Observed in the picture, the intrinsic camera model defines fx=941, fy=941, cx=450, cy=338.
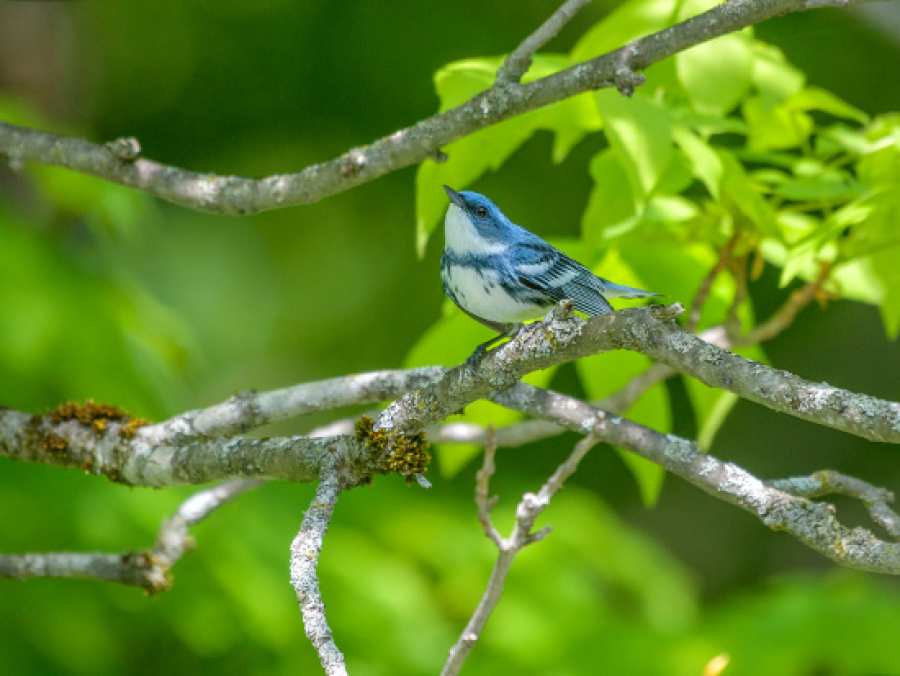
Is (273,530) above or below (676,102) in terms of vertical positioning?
below

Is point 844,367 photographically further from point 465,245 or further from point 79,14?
point 79,14

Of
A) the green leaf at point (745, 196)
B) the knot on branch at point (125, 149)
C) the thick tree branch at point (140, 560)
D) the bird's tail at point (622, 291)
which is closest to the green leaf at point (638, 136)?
the green leaf at point (745, 196)

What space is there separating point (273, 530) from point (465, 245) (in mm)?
1857

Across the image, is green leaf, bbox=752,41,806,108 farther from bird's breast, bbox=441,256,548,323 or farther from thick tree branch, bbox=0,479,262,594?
thick tree branch, bbox=0,479,262,594

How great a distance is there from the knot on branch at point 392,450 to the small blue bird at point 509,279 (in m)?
0.44

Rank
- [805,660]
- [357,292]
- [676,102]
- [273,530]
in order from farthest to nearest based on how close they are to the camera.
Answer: [357,292] < [273,530] < [805,660] < [676,102]

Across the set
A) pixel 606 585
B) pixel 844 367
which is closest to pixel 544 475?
pixel 606 585

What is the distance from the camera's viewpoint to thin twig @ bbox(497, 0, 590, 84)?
2.09m

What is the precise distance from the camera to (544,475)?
262 inches

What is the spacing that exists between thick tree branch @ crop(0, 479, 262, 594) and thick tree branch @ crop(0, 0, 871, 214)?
0.84 meters

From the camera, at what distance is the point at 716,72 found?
2.32 meters

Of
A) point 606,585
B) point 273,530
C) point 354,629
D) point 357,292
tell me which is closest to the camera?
point 354,629

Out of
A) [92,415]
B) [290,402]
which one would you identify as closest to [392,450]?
[290,402]

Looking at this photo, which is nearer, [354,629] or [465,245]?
[465,245]
